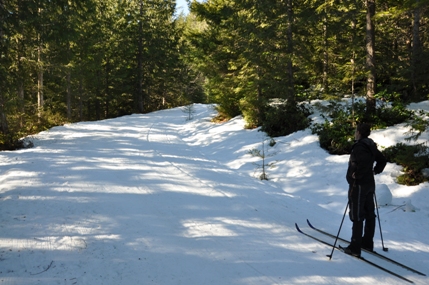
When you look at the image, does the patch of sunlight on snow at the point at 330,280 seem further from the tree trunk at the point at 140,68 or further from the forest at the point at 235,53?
the tree trunk at the point at 140,68

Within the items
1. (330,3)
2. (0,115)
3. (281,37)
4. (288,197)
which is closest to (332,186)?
(288,197)

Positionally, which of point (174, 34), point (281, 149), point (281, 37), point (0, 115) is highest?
point (174, 34)

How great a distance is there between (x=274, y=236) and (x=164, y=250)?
189cm

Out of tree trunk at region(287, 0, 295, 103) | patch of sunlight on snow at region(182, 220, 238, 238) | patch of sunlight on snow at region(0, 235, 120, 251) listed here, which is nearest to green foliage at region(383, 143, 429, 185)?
patch of sunlight on snow at region(182, 220, 238, 238)

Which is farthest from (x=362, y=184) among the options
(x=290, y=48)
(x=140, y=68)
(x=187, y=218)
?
(x=140, y=68)

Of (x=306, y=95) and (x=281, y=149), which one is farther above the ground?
(x=306, y=95)

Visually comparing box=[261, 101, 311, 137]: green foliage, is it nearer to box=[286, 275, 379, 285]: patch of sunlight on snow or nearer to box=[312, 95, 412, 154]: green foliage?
box=[312, 95, 412, 154]: green foliage

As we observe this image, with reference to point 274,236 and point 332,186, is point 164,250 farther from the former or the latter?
point 332,186

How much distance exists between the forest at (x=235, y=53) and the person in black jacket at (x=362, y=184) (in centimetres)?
439

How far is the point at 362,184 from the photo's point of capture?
15.0 ft

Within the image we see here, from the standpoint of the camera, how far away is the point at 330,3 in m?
10.6

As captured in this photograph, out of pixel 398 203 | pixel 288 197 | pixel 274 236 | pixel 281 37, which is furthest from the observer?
pixel 281 37

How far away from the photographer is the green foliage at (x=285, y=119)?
12.2m

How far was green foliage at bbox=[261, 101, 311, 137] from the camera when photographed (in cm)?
1225
